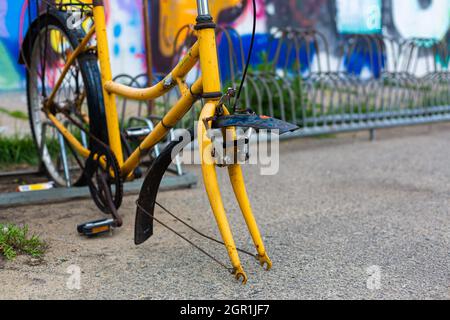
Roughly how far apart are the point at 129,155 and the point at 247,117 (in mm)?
1281

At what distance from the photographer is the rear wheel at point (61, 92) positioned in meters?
3.60

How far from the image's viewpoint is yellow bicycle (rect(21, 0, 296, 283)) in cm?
267

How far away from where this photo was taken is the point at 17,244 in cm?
309

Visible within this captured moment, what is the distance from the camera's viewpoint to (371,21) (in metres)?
9.45

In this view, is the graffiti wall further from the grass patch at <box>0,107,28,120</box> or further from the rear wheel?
the rear wheel

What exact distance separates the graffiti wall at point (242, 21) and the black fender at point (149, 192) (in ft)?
9.39

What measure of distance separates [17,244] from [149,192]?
2.43 feet

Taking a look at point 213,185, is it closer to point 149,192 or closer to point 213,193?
point 213,193

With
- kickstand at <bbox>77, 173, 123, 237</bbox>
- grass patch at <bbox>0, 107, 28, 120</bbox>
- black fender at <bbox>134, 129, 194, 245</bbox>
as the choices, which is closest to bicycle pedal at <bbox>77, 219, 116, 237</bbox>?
kickstand at <bbox>77, 173, 123, 237</bbox>

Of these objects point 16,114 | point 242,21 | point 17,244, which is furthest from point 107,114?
point 242,21

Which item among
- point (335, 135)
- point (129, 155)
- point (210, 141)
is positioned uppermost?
point (210, 141)

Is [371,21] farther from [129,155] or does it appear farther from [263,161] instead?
[129,155]

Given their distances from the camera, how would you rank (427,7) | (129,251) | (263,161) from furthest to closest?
(427,7) < (263,161) < (129,251)

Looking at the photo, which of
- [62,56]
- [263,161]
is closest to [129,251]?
[62,56]
